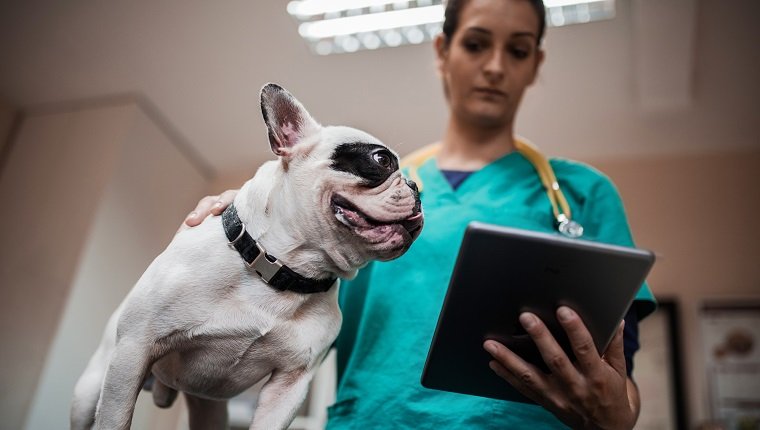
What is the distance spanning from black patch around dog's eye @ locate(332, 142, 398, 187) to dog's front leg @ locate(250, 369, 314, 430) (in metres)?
0.18

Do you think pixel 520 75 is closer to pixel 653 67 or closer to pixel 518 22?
pixel 518 22

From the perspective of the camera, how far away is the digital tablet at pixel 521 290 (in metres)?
0.51

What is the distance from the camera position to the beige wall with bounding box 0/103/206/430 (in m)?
0.64

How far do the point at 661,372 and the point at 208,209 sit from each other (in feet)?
7.03

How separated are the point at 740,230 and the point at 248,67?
2187 mm

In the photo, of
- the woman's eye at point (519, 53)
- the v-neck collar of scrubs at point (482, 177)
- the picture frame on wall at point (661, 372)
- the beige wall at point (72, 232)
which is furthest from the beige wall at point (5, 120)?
the picture frame on wall at point (661, 372)

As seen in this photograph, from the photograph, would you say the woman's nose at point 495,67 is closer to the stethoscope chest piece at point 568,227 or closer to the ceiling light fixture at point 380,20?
the stethoscope chest piece at point 568,227

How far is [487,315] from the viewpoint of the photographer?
0.57 metres

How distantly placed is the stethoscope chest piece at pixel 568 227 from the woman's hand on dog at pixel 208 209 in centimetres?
44

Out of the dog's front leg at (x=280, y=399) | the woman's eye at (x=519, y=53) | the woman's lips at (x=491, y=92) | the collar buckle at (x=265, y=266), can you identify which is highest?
the woman's eye at (x=519, y=53)

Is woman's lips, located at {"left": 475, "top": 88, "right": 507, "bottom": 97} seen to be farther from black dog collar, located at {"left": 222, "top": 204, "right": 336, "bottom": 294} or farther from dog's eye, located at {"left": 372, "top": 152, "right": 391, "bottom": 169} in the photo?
black dog collar, located at {"left": 222, "top": 204, "right": 336, "bottom": 294}

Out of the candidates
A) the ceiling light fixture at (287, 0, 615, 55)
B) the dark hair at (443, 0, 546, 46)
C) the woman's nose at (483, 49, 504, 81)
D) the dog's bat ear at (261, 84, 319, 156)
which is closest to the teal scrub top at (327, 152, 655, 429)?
the woman's nose at (483, 49, 504, 81)

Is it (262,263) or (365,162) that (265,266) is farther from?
(365,162)

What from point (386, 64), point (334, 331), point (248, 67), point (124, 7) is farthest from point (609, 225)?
point (386, 64)
